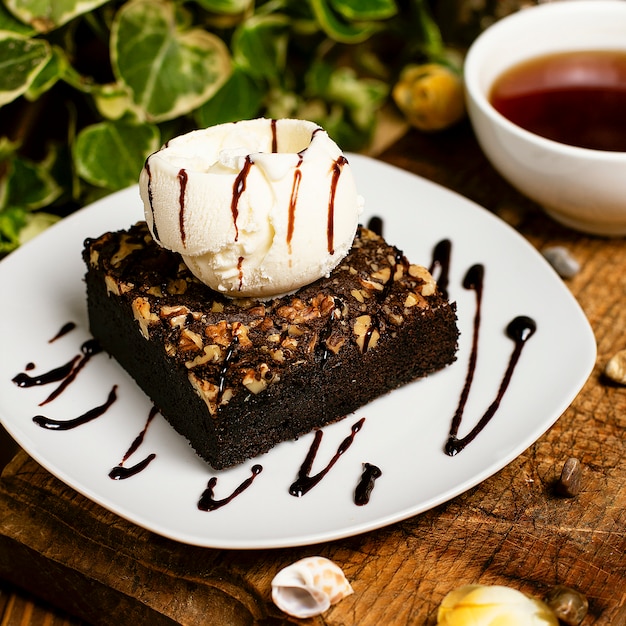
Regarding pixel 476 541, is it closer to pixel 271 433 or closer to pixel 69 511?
pixel 271 433

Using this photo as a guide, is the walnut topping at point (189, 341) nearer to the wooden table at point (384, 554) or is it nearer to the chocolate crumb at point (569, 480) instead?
the wooden table at point (384, 554)

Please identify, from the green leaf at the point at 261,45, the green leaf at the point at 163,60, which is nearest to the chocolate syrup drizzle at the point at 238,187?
the green leaf at the point at 163,60

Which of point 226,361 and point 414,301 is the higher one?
point 226,361

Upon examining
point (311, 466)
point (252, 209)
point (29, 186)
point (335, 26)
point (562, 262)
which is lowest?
point (562, 262)

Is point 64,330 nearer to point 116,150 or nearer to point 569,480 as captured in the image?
point 116,150

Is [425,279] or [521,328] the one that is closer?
[425,279]

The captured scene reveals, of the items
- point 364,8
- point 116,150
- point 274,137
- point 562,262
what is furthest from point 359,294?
point 364,8

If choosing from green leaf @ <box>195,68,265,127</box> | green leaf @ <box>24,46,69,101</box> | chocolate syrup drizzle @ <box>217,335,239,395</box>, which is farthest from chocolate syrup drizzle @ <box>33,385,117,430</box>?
green leaf @ <box>195,68,265,127</box>
